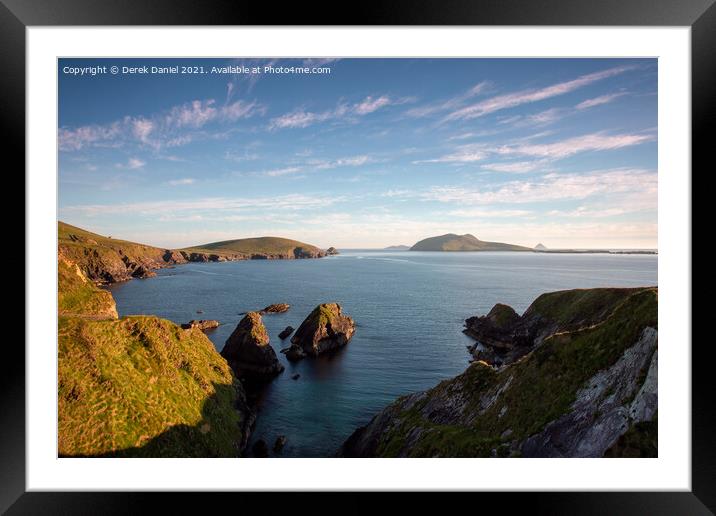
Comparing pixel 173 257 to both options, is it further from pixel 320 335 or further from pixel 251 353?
pixel 251 353

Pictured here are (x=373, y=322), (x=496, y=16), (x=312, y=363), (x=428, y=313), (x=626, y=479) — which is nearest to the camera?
(x=496, y=16)

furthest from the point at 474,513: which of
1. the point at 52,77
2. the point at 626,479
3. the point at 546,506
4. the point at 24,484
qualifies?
the point at 52,77

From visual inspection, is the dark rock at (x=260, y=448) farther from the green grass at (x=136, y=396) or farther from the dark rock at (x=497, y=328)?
the dark rock at (x=497, y=328)

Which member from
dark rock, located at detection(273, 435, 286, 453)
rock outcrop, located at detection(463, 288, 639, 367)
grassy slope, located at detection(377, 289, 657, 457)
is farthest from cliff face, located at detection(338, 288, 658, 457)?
rock outcrop, located at detection(463, 288, 639, 367)

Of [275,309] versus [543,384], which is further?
[275,309]

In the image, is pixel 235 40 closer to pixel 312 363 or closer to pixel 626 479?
pixel 626 479

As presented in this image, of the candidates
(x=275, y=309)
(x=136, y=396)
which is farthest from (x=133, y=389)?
(x=275, y=309)

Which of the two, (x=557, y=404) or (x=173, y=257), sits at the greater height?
(x=173, y=257)
